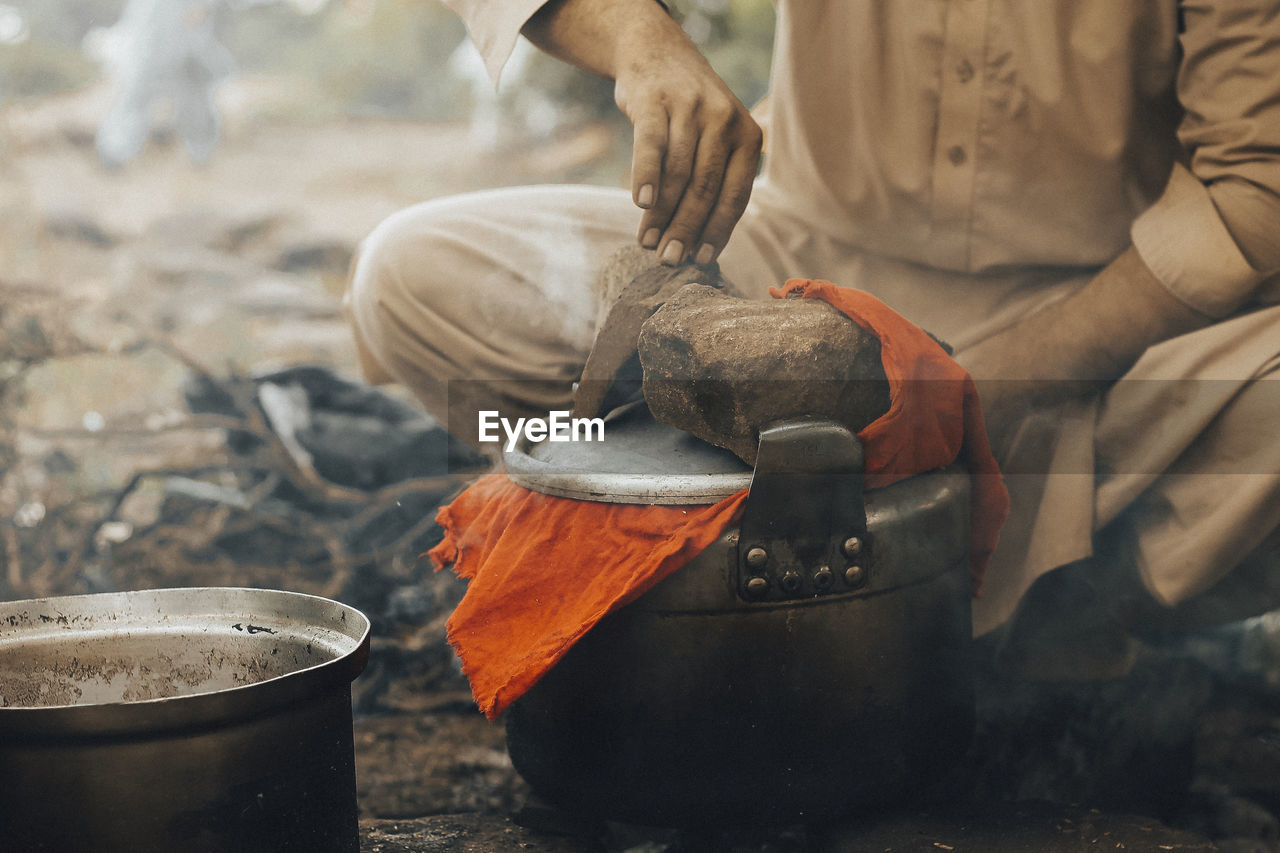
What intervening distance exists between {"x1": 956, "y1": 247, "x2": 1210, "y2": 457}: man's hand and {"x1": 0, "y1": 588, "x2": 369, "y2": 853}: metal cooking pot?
2.93 feet

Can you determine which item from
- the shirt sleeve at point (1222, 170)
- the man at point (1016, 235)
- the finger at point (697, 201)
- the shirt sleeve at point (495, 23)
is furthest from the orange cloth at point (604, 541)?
the shirt sleeve at point (495, 23)

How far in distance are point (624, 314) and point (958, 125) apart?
1.65ft

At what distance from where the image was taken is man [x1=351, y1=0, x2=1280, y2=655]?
1130 millimetres

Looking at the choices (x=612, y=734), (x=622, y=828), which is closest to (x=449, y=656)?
(x=622, y=828)

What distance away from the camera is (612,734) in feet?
3.43

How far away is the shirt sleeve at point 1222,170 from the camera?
113cm

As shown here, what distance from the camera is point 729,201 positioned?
1098 mm

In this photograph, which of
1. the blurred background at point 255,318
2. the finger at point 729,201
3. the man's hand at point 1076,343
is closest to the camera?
the finger at point 729,201

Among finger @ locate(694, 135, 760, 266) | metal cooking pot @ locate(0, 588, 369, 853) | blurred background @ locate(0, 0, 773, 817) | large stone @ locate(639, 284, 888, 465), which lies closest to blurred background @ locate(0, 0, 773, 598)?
blurred background @ locate(0, 0, 773, 817)

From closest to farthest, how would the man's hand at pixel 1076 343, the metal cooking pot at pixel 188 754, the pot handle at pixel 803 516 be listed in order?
the metal cooking pot at pixel 188 754 < the pot handle at pixel 803 516 < the man's hand at pixel 1076 343

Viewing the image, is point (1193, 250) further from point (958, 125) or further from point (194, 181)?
point (194, 181)

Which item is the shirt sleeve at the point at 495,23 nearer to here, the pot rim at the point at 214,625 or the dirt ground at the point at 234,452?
the dirt ground at the point at 234,452

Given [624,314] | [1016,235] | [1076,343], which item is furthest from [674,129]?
[1076,343]

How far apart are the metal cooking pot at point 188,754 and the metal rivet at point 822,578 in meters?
0.47
